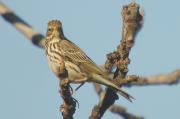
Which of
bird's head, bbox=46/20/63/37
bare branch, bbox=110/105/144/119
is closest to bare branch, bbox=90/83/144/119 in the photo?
bare branch, bbox=110/105/144/119

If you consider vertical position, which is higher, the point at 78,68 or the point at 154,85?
the point at 78,68

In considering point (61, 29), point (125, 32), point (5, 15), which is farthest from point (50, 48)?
point (125, 32)

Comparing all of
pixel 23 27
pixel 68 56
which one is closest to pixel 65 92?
pixel 23 27

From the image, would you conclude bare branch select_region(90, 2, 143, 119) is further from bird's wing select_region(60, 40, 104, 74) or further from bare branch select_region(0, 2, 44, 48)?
bird's wing select_region(60, 40, 104, 74)

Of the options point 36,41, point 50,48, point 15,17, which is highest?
point 50,48

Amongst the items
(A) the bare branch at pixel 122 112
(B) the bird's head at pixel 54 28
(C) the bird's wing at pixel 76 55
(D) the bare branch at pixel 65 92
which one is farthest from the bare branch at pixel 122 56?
(B) the bird's head at pixel 54 28

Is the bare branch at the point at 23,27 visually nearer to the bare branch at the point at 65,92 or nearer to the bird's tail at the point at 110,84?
the bare branch at the point at 65,92

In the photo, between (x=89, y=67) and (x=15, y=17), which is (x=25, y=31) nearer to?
(x=15, y=17)

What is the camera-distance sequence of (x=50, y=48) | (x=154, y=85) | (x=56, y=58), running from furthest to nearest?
(x=50, y=48), (x=56, y=58), (x=154, y=85)
